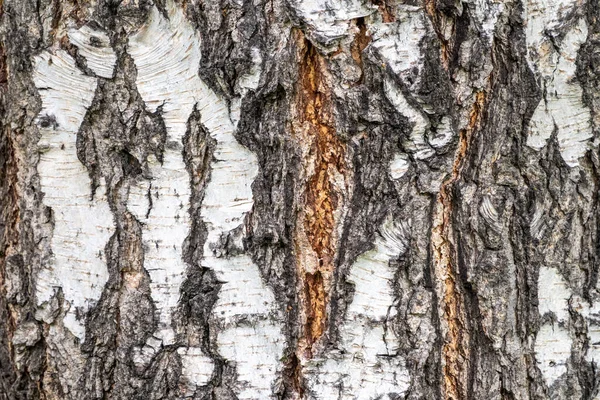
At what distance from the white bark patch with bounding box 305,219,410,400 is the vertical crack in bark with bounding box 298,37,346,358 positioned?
0.06 metres

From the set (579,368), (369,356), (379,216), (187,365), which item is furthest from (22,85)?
(579,368)

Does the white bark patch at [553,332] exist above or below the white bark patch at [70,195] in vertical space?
below

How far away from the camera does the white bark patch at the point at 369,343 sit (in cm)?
128

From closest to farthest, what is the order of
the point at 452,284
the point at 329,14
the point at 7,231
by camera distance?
the point at 329,14, the point at 452,284, the point at 7,231

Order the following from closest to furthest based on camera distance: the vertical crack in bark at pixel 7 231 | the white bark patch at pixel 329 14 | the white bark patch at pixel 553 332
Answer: the white bark patch at pixel 329 14 → the white bark patch at pixel 553 332 → the vertical crack in bark at pixel 7 231

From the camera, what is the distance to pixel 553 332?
1.35m

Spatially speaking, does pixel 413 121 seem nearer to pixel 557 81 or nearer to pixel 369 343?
pixel 557 81

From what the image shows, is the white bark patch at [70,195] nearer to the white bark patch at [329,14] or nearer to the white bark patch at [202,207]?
the white bark patch at [202,207]

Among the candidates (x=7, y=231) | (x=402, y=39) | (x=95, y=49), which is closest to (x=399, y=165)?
(x=402, y=39)

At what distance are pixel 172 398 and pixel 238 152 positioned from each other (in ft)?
1.93

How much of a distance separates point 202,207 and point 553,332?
85cm

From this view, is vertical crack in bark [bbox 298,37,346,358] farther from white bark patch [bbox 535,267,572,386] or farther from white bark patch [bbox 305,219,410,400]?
white bark patch [bbox 535,267,572,386]

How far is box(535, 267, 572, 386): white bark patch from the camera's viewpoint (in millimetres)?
1341

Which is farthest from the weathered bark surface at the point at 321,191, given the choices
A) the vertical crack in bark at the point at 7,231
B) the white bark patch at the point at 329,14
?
the vertical crack in bark at the point at 7,231
